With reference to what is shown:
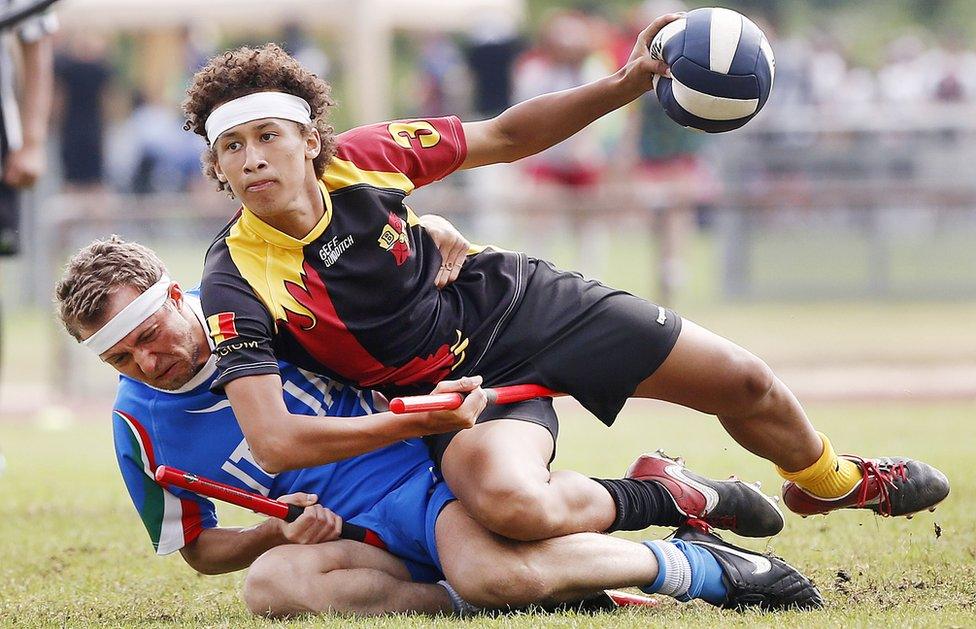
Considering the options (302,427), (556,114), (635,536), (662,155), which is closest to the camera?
(302,427)

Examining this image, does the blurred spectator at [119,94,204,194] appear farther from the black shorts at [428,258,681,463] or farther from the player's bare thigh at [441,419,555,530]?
the player's bare thigh at [441,419,555,530]

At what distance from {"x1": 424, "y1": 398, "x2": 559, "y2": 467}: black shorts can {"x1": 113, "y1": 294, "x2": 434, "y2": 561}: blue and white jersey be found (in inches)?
4.1

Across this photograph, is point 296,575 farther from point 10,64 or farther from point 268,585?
point 10,64

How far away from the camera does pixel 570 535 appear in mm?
4332

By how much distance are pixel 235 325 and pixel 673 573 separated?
145 cm

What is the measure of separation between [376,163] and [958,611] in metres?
2.22

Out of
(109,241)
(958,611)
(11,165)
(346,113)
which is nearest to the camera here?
(958,611)

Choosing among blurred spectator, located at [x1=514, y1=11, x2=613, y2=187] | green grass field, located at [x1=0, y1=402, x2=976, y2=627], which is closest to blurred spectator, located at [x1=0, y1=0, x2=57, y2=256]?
green grass field, located at [x1=0, y1=402, x2=976, y2=627]

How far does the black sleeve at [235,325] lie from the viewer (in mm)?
4191

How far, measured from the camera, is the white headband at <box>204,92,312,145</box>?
14.8 ft

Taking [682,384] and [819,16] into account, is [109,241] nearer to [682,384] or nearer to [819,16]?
[682,384]

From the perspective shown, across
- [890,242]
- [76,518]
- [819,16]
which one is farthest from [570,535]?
[819,16]

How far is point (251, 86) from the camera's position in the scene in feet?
15.0

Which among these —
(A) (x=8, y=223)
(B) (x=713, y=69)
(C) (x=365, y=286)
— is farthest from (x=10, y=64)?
(B) (x=713, y=69)
